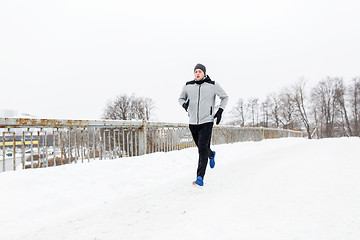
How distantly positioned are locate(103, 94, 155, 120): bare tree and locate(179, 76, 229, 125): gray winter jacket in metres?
38.9

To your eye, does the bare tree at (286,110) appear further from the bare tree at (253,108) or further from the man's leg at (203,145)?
the man's leg at (203,145)

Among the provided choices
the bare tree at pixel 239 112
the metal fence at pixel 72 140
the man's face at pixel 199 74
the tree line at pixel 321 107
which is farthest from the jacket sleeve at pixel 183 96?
the bare tree at pixel 239 112

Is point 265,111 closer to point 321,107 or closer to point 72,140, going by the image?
point 321,107

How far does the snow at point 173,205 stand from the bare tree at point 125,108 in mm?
38831

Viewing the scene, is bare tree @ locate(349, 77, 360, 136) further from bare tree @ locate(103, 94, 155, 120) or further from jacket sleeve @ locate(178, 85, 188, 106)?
jacket sleeve @ locate(178, 85, 188, 106)

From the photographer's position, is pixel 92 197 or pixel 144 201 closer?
pixel 144 201

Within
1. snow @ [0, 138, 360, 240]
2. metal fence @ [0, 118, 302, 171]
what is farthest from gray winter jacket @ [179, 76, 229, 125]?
metal fence @ [0, 118, 302, 171]

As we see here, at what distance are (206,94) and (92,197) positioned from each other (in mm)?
A: 2202

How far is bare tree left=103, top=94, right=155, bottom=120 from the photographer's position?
41.6 meters

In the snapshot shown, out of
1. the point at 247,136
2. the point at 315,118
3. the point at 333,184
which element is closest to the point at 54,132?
the point at 333,184

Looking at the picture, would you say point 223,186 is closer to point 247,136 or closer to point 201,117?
point 201,117

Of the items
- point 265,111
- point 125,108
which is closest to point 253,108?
point 265,111

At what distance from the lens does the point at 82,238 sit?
1.67 m

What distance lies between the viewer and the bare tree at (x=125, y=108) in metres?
41.6
